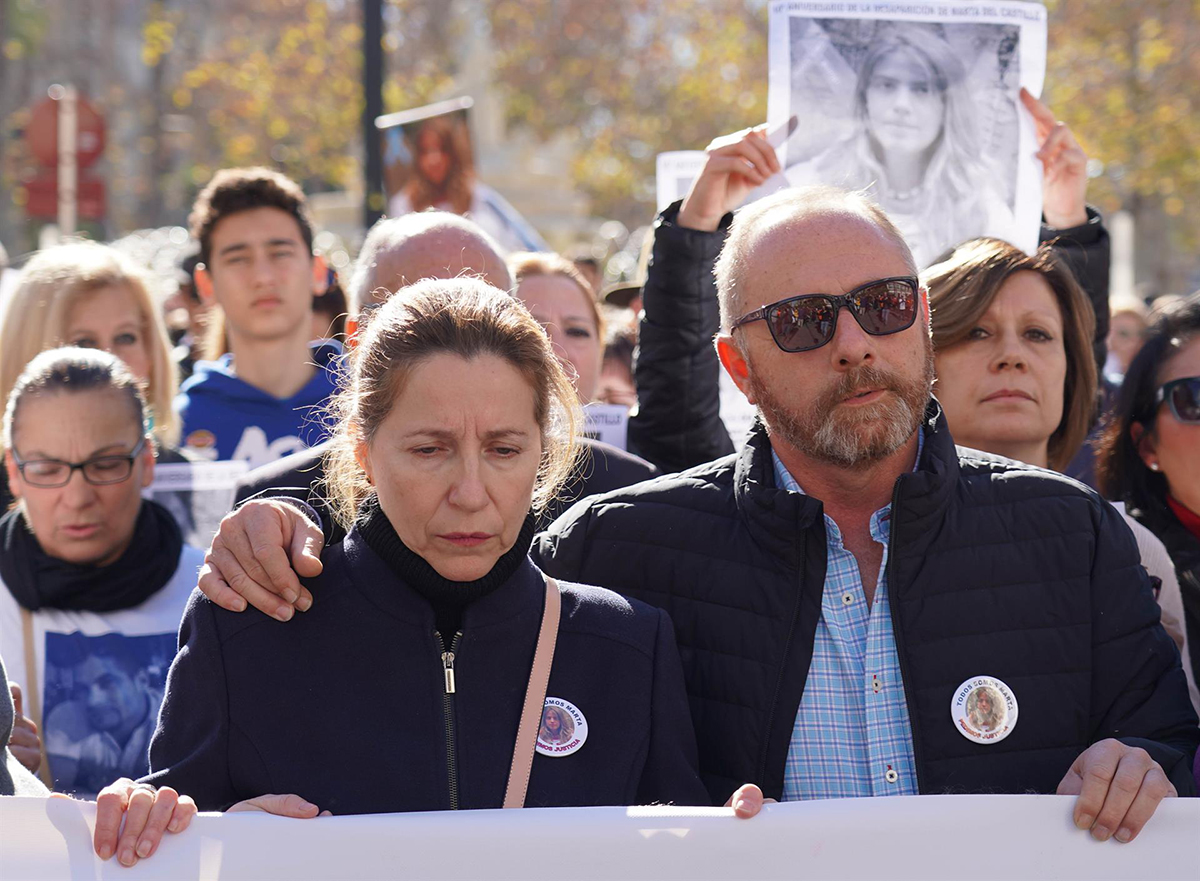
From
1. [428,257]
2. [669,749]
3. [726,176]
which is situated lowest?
[669,749]

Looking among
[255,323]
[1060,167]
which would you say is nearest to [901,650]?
[1060,167]

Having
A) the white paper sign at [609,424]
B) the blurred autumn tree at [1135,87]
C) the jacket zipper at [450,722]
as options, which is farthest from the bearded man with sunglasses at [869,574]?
the blurred autumn tree at [1135,87]

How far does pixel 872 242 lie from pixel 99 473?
6.66ft

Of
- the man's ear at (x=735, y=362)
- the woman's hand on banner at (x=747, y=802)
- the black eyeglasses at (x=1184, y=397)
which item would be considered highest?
the man's ear at (x=735, y=362)

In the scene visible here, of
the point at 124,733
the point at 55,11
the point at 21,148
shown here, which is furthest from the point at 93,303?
the point at 55,11

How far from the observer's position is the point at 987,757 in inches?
99.5

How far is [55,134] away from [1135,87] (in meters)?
13.5

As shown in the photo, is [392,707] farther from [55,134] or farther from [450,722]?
[55,134]

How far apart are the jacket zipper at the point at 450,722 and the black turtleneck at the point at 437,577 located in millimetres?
44

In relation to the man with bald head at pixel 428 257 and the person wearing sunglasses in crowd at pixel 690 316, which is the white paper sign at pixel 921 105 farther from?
the man with bald head at pixel 428 257

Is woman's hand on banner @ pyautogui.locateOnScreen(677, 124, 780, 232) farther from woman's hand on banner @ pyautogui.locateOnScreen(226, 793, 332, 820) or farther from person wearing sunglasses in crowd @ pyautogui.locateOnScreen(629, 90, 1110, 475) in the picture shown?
woman's hand on banner @ pyautogui.locateOnScreen(226, 793, 332, 820)

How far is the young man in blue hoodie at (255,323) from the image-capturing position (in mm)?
4875

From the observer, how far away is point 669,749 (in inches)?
98.0

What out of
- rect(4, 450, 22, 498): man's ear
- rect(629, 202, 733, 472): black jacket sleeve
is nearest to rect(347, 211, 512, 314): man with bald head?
rect(629, 202, 733, 472): black jacket sleeve
